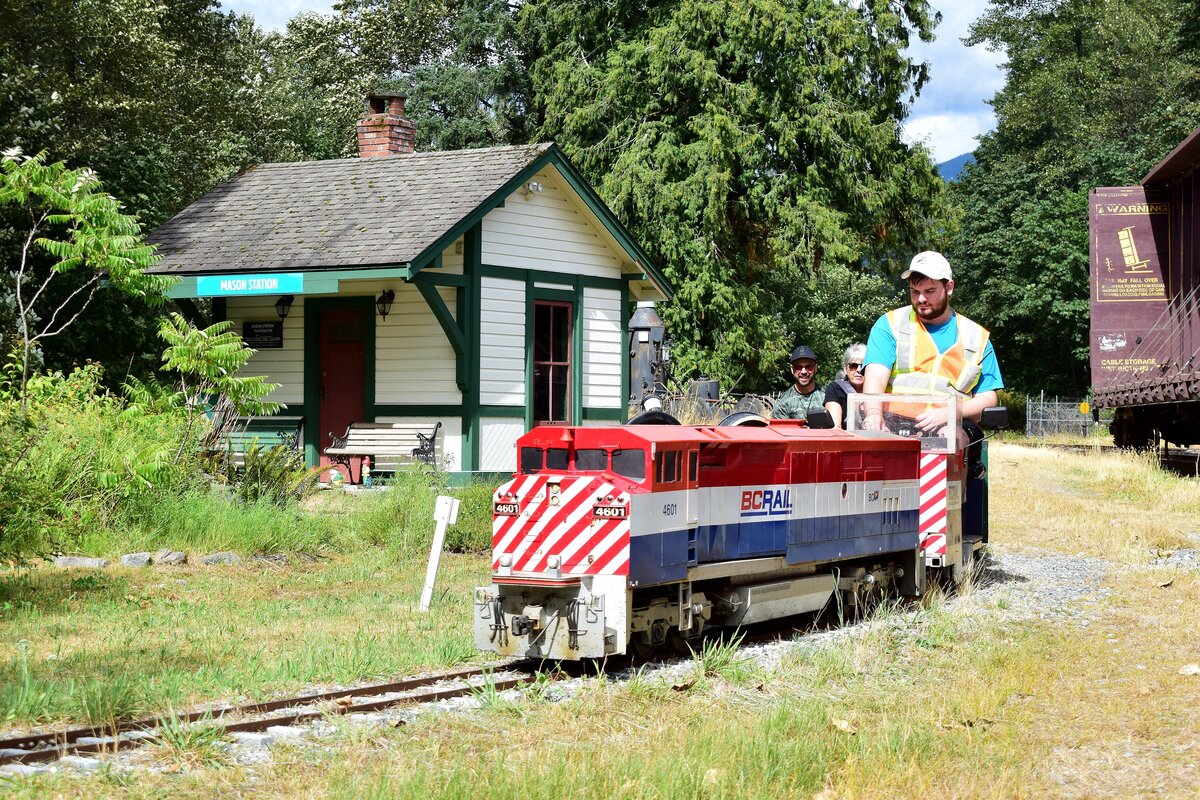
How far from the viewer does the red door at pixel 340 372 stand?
2208 cm

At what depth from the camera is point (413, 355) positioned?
21531mm

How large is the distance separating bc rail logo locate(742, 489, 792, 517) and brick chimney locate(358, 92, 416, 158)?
55.1 feet

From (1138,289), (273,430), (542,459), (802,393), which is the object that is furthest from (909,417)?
(1138,289)

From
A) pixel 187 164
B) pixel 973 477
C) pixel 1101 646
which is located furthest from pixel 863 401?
pixel 187 164

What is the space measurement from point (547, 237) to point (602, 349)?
2303 millimetres

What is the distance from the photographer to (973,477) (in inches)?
526

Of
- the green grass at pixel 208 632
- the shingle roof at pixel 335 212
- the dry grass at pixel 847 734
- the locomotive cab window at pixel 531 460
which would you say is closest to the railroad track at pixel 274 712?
the green grass at pixel 208 632

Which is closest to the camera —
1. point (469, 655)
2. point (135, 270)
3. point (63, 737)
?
point (63, 737)

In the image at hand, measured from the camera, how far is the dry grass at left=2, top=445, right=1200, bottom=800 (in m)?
5.98

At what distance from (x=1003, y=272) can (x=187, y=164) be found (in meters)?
37.4

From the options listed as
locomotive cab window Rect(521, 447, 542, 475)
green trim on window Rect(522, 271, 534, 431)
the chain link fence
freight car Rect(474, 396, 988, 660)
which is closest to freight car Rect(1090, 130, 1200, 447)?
green trim on window Rect(522, 271, 534, 431)

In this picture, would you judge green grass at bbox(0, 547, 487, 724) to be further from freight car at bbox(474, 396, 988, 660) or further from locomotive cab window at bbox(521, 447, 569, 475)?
locomotive cab window at bbox(521, 447, 569, 475)

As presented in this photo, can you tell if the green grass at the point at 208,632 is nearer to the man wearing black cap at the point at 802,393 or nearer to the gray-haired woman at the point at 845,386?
the man wearing black cap at the point at 802,393

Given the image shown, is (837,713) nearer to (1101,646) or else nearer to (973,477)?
(1101,646)
